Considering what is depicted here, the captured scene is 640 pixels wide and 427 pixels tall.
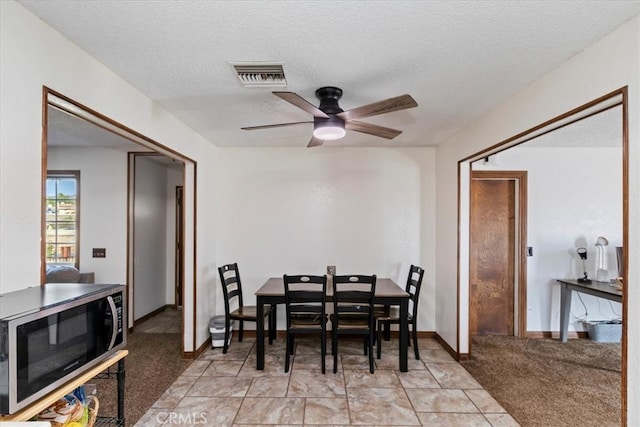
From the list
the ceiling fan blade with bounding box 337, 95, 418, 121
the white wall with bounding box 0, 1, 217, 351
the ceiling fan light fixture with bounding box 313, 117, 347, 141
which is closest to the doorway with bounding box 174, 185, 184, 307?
the white wall with bounding box 0, 1, 217, 351

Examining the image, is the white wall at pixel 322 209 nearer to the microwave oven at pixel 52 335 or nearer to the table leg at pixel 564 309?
the table leg at pixel 564 309

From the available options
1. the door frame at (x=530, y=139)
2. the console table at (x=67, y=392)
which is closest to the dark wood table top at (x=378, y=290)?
the door frame at (x=530, y=139)

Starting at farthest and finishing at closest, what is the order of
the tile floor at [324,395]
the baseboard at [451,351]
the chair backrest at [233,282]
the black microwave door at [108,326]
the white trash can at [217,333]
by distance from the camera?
the chair backrest at [233,282]
the white trash can at [217,333]
the baseboard at [451,351]
the tile floor at [324,395]
the black microwave door at [108,326]

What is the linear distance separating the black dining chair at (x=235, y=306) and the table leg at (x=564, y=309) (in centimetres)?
354

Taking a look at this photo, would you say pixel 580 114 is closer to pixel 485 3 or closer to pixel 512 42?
pixel 512 42

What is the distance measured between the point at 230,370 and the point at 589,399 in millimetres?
3209

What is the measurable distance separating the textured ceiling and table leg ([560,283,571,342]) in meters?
2.74

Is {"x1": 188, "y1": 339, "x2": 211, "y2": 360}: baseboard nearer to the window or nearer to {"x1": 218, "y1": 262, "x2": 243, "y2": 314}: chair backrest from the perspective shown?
{"x1": 218, "y1": 262, "x2": 243, "y2": 314}: chair backrest

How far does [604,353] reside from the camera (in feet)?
12.5

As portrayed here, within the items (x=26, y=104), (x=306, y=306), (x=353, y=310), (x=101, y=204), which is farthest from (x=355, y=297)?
(x=101, y=204)

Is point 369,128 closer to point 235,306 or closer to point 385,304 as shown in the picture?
point 385,304

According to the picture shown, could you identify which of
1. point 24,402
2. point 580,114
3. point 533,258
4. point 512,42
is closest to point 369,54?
point 512,42

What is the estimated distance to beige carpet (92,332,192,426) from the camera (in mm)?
2686

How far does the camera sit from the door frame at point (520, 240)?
4.30m
